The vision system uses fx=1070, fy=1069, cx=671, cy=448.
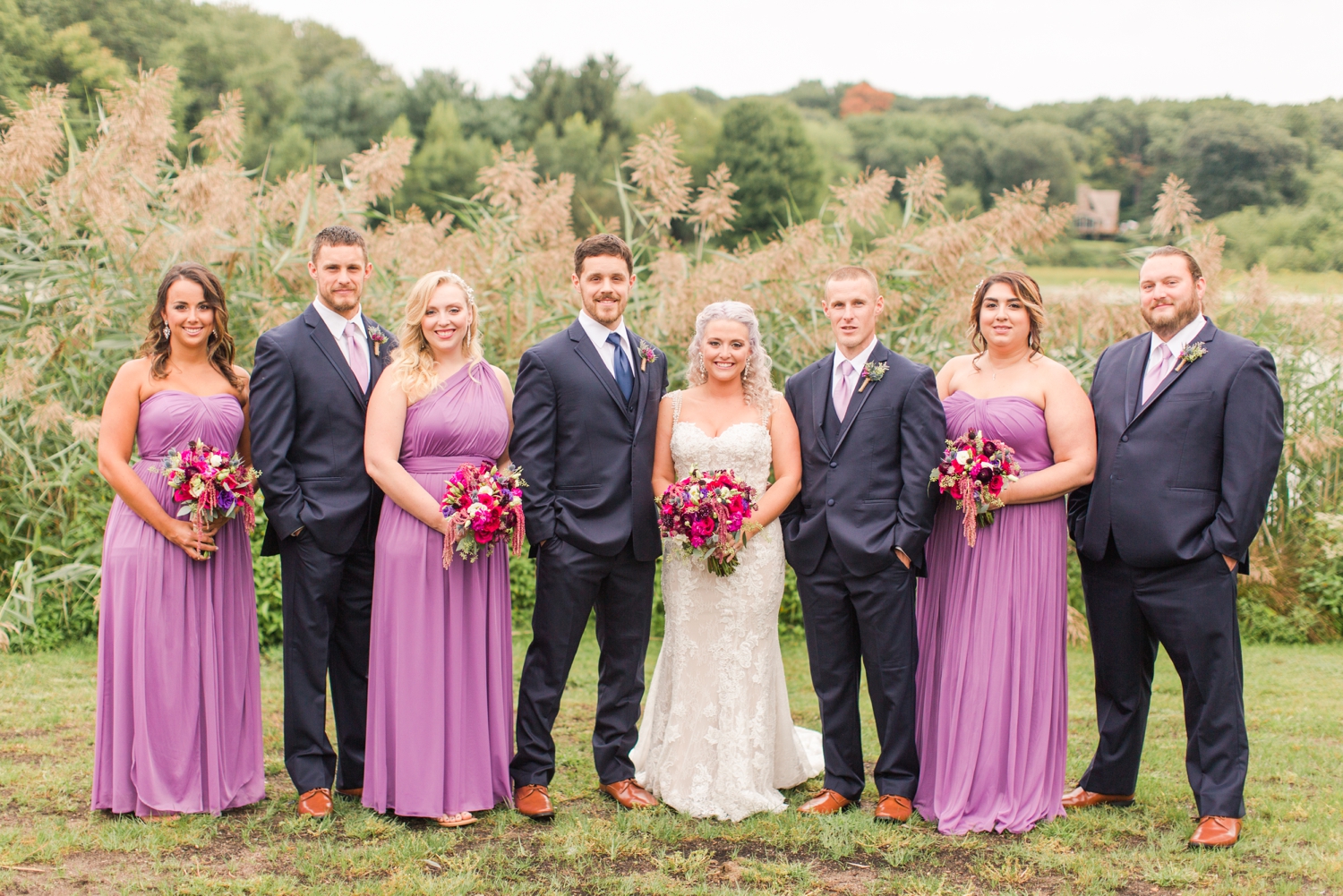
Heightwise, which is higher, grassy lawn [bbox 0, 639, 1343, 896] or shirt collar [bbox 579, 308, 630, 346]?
shirt collar [bbox 579, 308, 630, 346]

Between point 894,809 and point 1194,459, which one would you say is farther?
point 894,809

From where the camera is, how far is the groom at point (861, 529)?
471 centimetres

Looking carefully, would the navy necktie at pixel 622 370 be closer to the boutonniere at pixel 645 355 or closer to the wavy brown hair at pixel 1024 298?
the boutonniere at pixel 645 355

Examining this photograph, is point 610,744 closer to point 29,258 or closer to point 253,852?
point 253,852

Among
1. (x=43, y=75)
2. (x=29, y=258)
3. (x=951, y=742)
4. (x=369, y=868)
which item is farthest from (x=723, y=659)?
(x=43, y=75)

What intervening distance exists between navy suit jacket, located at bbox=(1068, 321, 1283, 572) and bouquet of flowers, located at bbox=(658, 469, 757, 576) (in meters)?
1.60

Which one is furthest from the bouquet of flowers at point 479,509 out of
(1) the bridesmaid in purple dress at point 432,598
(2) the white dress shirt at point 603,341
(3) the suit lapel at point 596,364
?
(2) the white dress shirt at point 603,341

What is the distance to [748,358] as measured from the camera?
504cm

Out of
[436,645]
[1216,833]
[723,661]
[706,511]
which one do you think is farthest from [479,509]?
[1216,833]

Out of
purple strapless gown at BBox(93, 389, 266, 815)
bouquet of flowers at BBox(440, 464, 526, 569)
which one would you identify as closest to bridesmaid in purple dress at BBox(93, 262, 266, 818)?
purple strapless gown at BBox(93, 389, 266, 815)

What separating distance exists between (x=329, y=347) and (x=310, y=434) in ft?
1.30

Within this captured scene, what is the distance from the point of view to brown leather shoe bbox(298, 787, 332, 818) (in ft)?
15.5

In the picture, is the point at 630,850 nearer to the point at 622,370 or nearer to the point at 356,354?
the point at 622,370

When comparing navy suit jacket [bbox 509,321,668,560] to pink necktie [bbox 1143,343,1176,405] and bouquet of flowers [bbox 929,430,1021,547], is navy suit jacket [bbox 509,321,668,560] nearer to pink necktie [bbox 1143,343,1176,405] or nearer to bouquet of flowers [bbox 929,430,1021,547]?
bouquet of flowers [bbox 929,430,1021,547]
